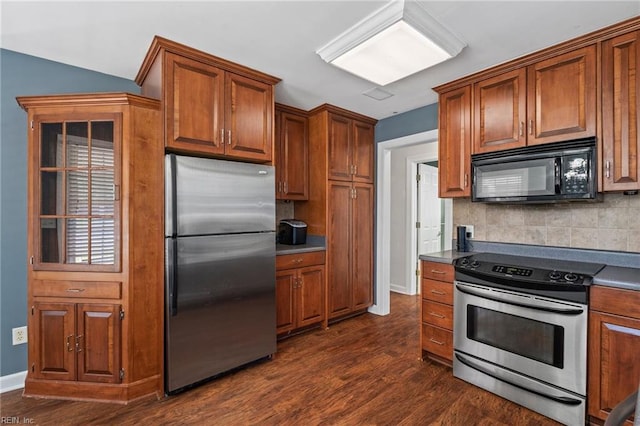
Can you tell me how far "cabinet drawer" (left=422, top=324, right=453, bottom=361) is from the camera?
2.50m

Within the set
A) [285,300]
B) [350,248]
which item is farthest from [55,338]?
[350,248]

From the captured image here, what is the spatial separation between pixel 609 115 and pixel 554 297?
123 centimetres

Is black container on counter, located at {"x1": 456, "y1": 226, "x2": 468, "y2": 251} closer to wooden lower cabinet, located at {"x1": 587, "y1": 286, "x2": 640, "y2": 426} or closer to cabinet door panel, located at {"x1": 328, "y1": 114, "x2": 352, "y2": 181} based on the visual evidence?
wooden lower cabinet, located at {"x1": 587, "y1": 286, "x2": 640, "y2": 426}

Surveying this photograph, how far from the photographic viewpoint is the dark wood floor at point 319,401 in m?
1.93

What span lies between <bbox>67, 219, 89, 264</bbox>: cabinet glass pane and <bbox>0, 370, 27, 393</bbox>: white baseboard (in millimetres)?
981

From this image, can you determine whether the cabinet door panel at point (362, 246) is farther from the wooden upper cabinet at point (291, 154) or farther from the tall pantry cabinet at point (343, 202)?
the wooden upper cabinet at point (291, 154)

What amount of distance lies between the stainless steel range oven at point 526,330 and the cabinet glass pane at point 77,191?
2791mm

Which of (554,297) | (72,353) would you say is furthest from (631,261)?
(72,353)

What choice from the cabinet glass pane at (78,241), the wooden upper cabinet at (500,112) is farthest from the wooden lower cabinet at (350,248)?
the cabinet glass pane at (78,241)

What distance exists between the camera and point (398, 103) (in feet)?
10.7

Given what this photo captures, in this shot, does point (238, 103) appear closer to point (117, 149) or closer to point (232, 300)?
point (117, 149)

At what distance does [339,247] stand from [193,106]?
6.78ft

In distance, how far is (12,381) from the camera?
7.34ft

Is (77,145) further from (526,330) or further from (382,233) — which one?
(526,330)
